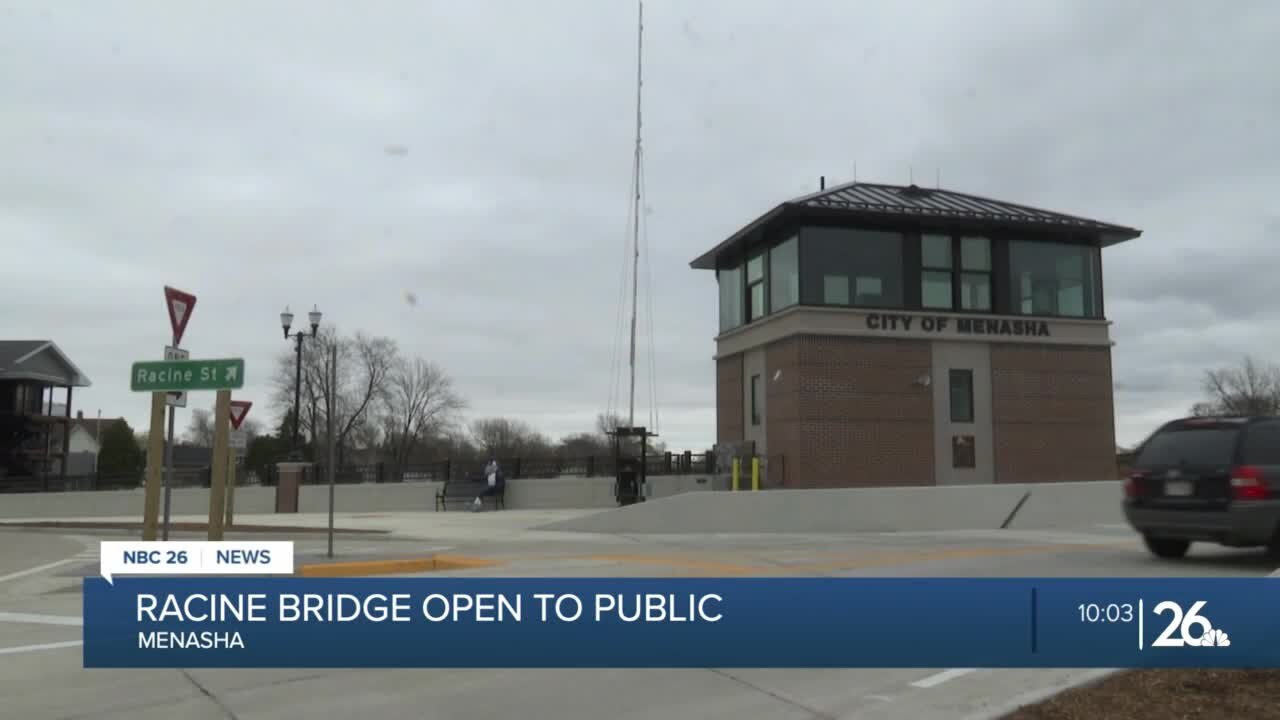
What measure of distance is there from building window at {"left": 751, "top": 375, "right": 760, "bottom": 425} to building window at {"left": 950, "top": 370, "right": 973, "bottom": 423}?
5.16 meters

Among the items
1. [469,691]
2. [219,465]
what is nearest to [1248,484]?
[469,691]

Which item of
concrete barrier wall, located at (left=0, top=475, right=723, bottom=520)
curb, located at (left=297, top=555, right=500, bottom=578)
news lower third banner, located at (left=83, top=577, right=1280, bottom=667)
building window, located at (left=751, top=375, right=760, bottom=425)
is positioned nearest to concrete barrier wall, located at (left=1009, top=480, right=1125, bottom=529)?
concrete barrier wall, located at (left=0, top=475, right=723, bottom=520)

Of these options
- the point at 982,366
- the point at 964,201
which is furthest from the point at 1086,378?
the point at 964,201

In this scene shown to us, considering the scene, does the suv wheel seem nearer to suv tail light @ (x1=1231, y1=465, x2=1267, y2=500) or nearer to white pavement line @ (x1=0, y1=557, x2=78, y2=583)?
suv tail light @ (x1=1231, y1=465, x2=1267, y2=500)

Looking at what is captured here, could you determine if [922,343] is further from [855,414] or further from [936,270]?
[855,414]

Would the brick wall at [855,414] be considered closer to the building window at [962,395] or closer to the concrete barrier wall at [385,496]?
the building window at [962,395]

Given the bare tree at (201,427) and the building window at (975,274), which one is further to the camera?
the bare tree at (201,427)

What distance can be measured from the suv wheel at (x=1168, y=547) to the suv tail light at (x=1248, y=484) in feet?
5.10

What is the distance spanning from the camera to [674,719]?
576cm

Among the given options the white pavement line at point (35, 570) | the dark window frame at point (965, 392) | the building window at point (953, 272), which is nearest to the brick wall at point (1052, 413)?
the dark window frame at point (965, 392)

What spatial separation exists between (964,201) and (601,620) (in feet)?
79.6

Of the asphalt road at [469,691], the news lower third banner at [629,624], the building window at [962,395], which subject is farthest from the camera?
the building window at [962,395]

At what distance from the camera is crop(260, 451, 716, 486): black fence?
91.5 ft

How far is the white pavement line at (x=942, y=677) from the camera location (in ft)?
21.1
